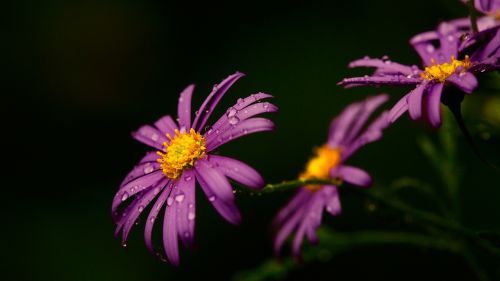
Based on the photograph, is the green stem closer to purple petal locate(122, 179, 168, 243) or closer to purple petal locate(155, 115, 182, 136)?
purple petal locate(122, 179, 168, 243)

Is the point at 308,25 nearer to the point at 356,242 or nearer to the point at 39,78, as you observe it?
the point at 39,78

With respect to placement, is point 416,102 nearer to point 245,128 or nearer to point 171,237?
point 245,128

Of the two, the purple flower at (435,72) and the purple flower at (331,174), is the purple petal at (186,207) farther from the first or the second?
the purple flower at (435,72)

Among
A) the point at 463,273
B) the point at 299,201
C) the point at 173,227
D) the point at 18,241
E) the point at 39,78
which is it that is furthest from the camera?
the point at 39,78

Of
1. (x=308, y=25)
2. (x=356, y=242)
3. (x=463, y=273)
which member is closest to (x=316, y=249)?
(x=356, y=242)

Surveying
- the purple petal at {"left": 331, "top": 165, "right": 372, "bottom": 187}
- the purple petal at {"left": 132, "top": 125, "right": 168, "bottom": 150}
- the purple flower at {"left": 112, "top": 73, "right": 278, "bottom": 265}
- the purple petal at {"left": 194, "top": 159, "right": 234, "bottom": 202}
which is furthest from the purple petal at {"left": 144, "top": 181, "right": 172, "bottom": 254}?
the purple petal at {"left": 331, "top": 165, "right": 372, "bottom": 187}
